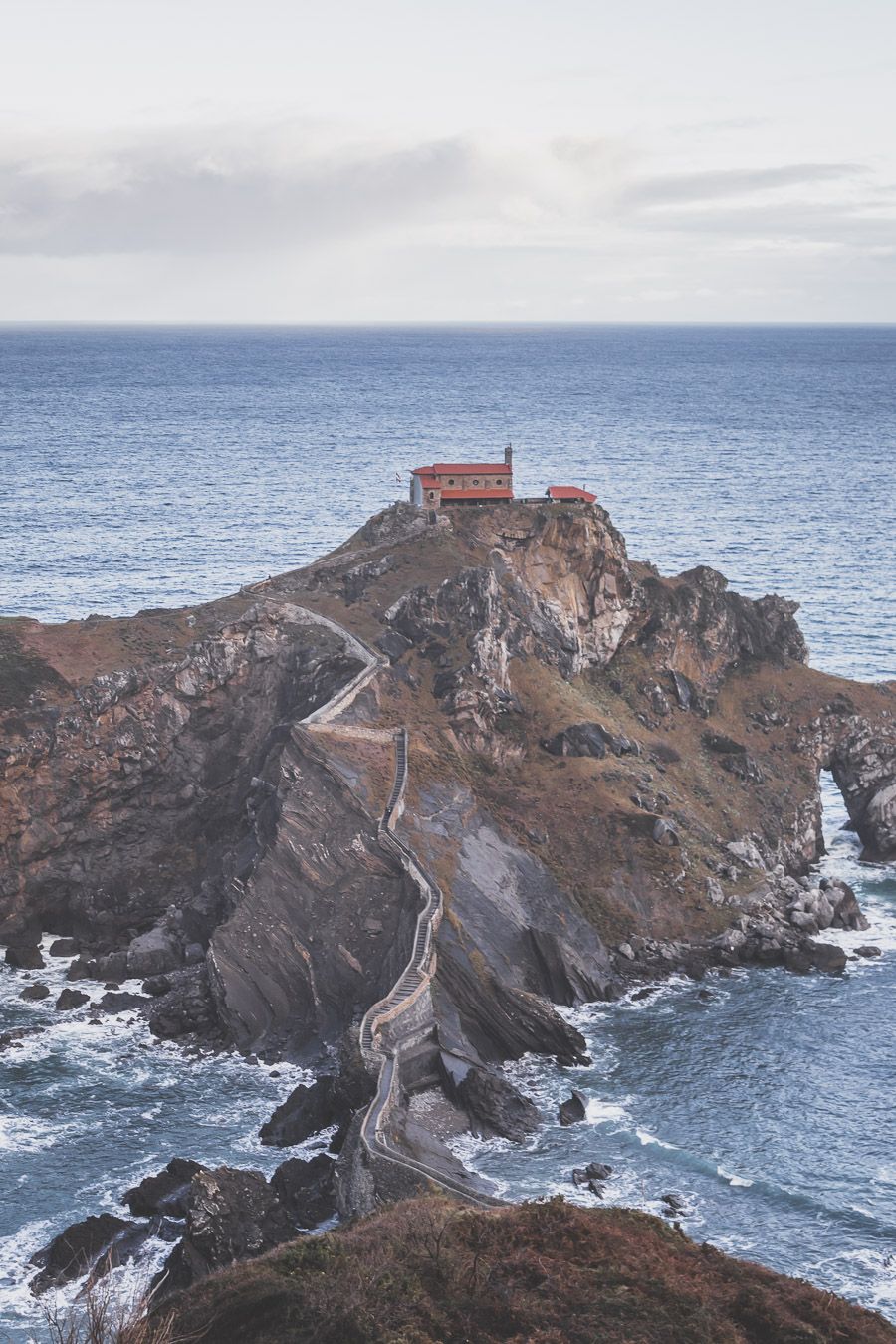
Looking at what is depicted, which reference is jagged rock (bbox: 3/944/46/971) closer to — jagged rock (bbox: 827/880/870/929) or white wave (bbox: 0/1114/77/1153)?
white wave (bbox: 0/1114/77/1153)

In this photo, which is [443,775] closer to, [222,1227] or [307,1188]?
[307,1188]

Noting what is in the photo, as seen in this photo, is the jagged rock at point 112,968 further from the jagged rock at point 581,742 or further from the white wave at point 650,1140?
the white wave at point 650,1140

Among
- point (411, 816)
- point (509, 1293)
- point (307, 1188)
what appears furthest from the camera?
point (411, 816)

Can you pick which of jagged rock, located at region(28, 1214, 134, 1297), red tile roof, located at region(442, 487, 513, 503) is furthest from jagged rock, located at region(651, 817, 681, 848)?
jagged rock, located at region(28, 1214, 134, 1297)

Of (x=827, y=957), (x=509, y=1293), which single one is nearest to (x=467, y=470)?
(x=827, y=957)

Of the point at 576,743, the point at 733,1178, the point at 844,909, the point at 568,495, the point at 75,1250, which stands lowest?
the point at 733,1178

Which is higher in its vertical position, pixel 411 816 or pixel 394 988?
pixel 411 816
